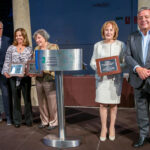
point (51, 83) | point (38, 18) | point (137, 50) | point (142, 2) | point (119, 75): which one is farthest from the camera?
point (38, 18)

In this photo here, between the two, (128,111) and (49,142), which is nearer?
(49,142)

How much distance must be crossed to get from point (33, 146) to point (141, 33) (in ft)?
6.76

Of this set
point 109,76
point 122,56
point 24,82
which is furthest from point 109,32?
point 24,82

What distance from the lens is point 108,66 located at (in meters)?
2.91

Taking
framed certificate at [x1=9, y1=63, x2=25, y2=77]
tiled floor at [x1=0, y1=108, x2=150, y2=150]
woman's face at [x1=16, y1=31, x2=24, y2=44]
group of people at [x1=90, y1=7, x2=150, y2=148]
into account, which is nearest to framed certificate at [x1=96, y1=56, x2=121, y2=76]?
group of people at [x1=90, y1=7, x2=150, y2=148]

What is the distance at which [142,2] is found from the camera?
460 cm

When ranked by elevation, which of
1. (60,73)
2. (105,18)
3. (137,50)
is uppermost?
(105,18)

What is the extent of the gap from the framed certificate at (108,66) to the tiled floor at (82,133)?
38.9 inches

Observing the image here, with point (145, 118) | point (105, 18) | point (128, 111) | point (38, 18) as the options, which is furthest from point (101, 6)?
point (145, 118)

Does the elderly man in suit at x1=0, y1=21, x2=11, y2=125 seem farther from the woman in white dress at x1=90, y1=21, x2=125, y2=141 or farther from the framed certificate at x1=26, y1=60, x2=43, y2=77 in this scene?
the woman in white dress at x1=90, y1=21, x2=125, y2=141

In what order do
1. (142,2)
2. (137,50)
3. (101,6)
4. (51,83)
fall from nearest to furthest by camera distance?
(137,50) → (51,83) → (142,2) → (101,6)

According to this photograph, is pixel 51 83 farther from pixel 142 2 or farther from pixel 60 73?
pixel 142 2

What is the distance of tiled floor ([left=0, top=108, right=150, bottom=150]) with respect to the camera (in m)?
3.09

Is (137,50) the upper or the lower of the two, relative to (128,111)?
upper
